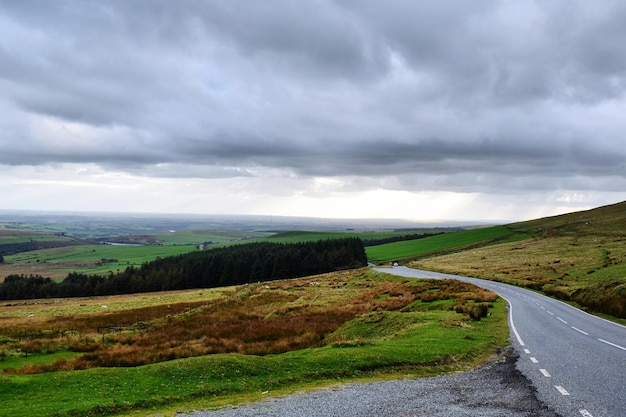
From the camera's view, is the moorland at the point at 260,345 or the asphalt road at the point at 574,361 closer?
the asphalt road at the point at 574,361

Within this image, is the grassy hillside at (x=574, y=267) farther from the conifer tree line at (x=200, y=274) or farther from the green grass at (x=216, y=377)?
the conifer tree line at (x=200, y=274)

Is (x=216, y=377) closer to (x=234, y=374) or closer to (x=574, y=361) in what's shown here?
(x=234, y=374)

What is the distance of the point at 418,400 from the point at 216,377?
7.44 metres

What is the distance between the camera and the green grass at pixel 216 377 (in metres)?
13.1

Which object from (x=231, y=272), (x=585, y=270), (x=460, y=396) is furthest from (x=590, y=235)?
(x=460, y=396)

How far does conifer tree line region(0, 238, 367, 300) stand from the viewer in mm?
127438

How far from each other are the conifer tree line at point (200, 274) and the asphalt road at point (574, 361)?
106405 millimetres

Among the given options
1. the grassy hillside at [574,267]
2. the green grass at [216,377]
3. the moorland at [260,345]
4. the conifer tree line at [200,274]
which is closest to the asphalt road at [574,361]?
the moorland at [260,345]

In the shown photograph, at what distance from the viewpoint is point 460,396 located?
13.0 meters

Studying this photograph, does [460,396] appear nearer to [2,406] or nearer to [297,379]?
[297,379]

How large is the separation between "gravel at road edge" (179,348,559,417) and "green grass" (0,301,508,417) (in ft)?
3.83

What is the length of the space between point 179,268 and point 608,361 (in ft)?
441

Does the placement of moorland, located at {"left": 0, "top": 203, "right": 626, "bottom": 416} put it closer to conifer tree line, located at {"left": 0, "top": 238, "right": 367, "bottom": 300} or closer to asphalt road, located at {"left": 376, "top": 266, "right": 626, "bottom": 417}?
asphalt road, located at {"left": 376, "top": 266, "right": 626, "bottom": 417}

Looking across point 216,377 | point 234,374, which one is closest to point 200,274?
point 234,374
